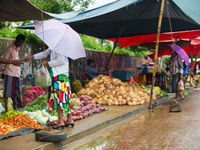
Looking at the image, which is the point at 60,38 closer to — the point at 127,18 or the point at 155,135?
the point at 155,135

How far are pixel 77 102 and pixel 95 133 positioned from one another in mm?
2688

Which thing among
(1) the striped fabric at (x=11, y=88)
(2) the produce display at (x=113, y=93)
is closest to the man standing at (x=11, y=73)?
(1) the striped fabric at (x=11, y=88)

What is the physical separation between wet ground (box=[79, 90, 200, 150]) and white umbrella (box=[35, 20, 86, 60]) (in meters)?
1.82

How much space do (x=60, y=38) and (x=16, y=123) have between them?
2.01 meters

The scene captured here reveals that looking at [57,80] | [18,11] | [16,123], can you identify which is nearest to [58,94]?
[57,80]

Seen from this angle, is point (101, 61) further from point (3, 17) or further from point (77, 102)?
point (3, 17)

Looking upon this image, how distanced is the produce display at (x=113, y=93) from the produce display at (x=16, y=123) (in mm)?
4401

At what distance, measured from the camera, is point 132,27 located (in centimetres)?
1497

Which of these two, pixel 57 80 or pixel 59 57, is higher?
pixel 59 57

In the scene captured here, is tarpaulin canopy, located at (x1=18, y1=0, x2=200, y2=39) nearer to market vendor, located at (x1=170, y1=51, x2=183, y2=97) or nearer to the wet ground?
market vendor, located at (x1=170, y1=51, x2=183, y2=97)

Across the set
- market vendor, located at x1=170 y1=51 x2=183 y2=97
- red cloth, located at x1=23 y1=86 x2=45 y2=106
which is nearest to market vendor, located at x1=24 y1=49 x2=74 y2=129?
red cloth, located at x1=23 y1=86 x2=45 y2=106

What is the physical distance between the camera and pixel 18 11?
628 centimetres

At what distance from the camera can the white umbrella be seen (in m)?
5.33

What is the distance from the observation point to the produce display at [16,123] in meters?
5.53
